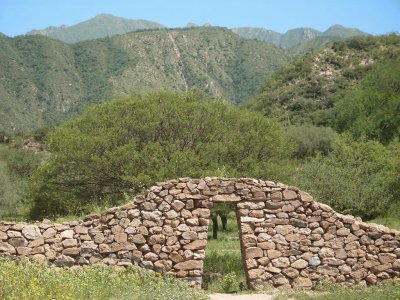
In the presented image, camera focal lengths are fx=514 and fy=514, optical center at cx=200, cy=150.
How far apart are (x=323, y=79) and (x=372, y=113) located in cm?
1447

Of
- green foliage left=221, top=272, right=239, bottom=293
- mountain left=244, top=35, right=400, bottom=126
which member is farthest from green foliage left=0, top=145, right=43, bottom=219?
mountain left=244, top=35, right=400, bottom=126

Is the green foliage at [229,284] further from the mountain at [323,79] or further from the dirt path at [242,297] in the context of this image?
the mountain at [323,79]

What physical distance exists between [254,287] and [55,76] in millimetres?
87287

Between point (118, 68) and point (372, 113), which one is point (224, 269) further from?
point (118, 68)

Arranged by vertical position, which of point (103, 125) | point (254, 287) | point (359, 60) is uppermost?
point (359, 60)

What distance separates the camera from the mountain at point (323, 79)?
2271 inches

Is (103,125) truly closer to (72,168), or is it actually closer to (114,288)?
(72,168)

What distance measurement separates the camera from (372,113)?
4994cm

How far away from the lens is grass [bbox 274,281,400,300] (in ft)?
32.1

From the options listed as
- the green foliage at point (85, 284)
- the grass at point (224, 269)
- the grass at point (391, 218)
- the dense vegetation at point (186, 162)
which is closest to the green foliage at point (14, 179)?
the dense vegetation at point (186, 162)

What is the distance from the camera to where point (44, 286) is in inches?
344

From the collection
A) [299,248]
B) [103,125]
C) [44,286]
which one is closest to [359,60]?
[103,125]

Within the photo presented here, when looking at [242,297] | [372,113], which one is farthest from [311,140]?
[242,297]

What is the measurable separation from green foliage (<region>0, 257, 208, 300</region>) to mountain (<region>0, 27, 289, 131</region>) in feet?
224
